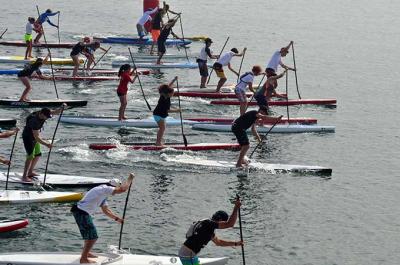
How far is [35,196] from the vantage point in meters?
24.2

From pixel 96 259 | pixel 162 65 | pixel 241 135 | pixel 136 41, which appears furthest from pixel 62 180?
pixel 136 41

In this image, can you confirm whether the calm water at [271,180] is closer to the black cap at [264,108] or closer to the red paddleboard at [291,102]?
the red paddleboard at [291,102]

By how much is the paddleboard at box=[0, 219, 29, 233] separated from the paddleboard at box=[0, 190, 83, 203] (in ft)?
5.74

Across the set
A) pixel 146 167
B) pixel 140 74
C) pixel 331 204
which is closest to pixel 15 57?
pixel 140 74

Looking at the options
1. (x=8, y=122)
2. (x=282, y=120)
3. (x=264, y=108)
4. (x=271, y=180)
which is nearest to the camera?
(x=271, y=180)

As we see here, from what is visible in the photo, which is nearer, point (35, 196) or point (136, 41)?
point (35, 196)

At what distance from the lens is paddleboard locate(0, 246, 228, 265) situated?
1922 cm

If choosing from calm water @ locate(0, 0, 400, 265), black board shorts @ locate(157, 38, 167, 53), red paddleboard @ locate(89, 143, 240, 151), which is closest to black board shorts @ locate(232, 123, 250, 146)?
calm water @ locate(0, 0, 400, 265)

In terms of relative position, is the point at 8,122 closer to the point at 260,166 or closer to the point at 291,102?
the point at 260,166

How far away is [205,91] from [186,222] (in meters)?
16.2

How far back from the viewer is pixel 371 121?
39.2m

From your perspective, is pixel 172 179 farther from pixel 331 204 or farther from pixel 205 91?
pixel 205 91

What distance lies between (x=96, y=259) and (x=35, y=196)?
17.9 ft

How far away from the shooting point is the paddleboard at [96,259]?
1922 centimetres
